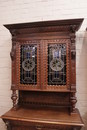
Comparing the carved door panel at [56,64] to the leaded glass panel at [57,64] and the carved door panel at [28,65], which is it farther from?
the carved door panel at [28,65]

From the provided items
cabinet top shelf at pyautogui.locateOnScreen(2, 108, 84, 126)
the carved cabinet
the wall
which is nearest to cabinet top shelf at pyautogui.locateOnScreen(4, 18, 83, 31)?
the carved cabinet

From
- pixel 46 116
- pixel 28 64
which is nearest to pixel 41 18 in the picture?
pixel 28 64

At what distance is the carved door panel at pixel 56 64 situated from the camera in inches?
65.2

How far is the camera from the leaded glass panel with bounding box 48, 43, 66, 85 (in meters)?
1.67

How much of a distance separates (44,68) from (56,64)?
16 cm

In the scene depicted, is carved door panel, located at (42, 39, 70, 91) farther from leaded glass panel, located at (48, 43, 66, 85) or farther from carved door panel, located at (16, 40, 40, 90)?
carved door panel, located at (16, 40, 40, 90)

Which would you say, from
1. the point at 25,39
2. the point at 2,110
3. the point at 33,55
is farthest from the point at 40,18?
the point at 2,110

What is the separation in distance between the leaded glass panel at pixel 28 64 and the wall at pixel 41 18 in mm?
499

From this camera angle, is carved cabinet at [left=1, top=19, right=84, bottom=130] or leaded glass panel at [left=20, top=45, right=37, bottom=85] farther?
leaded glass panel at [left=20, top=45, right=37, bottom=85]

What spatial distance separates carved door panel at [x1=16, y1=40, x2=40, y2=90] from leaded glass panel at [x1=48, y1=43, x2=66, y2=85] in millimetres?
150

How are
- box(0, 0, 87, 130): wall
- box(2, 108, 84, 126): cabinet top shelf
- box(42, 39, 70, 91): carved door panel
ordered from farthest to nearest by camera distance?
1. box(0, 0, 87, 130): wall
2. box(42, 39, 70, 91): carved door panel
3. box(2, 108, 84, 126): cabinet top shelf

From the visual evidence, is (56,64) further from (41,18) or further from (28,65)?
(41,18)

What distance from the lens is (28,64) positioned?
175 cm

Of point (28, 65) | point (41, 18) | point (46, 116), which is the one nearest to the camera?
→ point (46, 116)
